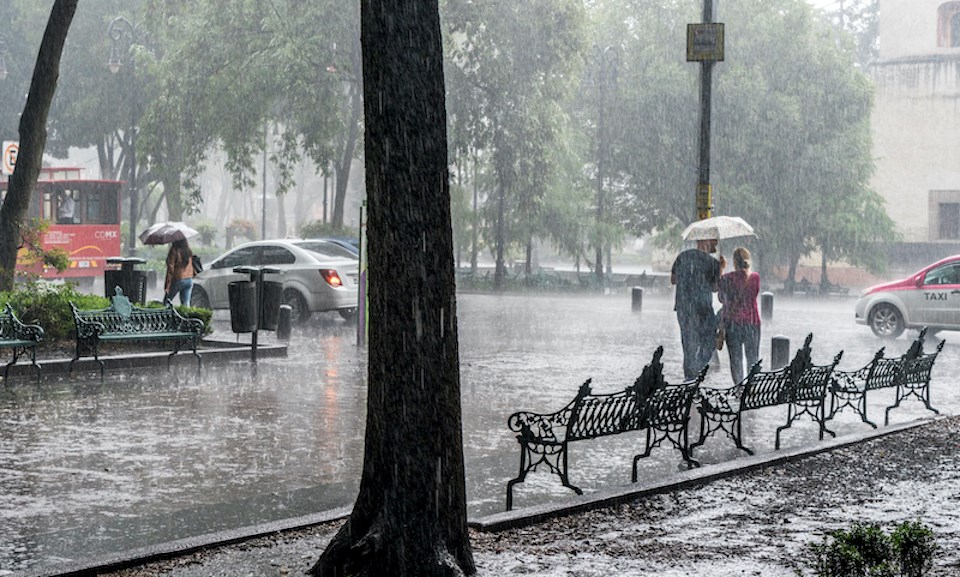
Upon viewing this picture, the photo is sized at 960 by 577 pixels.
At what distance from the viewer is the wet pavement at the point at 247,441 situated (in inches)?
298

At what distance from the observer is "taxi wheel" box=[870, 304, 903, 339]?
22.8 meters

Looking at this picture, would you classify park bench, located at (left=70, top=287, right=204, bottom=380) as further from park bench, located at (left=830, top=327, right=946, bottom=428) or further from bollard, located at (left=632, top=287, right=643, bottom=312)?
bollard, located at (left=632, top=287, right=643, bottom=312)

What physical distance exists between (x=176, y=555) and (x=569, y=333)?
55.4 ft

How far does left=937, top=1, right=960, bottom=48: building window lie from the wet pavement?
33808mm

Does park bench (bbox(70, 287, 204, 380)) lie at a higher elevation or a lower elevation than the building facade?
lower

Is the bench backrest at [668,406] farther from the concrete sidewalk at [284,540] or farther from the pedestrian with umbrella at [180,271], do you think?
the pedestrian with umbrella at [180,271]

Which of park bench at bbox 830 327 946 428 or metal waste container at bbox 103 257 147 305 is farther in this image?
metal waste container at bbox 103 257 147 305

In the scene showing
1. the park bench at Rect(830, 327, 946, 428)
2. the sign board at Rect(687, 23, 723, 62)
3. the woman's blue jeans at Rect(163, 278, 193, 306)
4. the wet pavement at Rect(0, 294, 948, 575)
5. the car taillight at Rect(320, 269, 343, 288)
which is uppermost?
the sign board at Rect(687, 23, 723, 62)

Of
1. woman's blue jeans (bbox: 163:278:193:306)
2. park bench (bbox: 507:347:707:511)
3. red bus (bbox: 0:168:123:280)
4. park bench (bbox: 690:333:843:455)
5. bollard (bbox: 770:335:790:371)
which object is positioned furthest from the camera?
red bus (bbox: 0:168:123:280)

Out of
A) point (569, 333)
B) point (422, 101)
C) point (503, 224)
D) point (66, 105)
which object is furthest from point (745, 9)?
point (422, 101)

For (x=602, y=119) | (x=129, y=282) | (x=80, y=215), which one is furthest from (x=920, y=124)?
(x=129, y=282)

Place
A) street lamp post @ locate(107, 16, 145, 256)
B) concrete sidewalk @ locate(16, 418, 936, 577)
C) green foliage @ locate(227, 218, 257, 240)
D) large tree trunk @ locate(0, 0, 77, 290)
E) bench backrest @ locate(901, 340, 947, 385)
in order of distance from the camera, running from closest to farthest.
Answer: concrete sidewalk @ locate(16, 418, 936, 577) → bench backrest @ locate(901, 340, 947, 385) → large tree trunk @ locate(0, 0, 77, 290) → street lamp post @ locate(107, 16, 145, 256) → green foliage @ locate(227, 218, 257, 240)

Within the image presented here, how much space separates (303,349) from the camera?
1856cm

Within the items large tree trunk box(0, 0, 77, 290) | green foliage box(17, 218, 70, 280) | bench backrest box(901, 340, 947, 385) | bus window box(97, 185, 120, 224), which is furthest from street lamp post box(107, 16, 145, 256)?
bench backrest box(901, 340, 947, 385)
